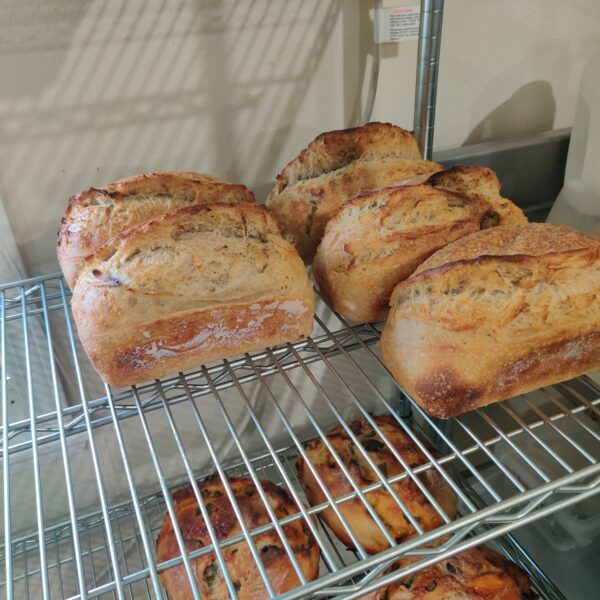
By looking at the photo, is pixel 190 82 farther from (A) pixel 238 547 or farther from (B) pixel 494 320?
(A) pixel 238 547

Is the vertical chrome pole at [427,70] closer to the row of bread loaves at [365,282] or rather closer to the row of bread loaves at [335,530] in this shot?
the row of bread loaves at [365,282]

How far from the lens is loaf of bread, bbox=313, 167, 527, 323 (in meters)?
0.80

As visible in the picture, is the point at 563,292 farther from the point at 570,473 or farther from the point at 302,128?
the point at 302,128

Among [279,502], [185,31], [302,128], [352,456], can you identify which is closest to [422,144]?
[302,128]

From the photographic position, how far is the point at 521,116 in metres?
1.38

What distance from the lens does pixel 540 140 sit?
1.34 meters

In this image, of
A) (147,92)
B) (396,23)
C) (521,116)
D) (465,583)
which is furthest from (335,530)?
(521,116)

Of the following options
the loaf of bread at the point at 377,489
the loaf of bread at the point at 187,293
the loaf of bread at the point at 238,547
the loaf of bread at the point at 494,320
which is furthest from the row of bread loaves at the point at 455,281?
the loaf of bread at the point at 238,547

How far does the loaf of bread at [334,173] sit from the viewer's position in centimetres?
92

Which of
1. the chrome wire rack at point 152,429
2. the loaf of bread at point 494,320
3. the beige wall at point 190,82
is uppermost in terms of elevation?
the beige wall at point 190,82

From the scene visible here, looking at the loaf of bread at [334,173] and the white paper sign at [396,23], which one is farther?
the white paper sign at [396,23]

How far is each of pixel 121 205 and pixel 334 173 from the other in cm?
36

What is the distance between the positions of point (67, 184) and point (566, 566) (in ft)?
4.05

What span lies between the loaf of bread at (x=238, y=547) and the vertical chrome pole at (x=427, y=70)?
753 mm
